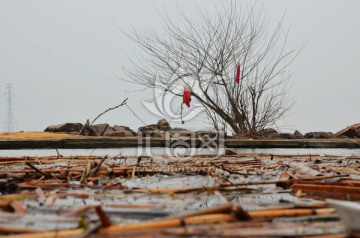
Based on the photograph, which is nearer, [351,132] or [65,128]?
[351,132]

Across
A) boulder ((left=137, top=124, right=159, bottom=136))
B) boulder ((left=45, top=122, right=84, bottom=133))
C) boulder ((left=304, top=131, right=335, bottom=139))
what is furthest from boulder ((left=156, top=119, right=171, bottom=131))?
boulder ((left=304, top=131, right=335, bottom=139))

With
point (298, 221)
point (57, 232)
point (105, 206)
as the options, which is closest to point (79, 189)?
point (105, 206)

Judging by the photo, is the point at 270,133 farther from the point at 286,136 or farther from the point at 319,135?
the point at 319,135

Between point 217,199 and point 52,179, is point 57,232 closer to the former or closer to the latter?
point 217,199

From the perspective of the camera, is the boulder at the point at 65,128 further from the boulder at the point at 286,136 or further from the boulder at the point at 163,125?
the boulder at the point at 286,136

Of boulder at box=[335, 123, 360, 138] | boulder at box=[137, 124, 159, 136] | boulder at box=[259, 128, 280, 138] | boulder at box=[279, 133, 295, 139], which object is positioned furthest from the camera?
boulder at box=[335, 123, 360, 138]

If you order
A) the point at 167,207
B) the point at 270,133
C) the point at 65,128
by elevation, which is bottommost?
the point at 167,207

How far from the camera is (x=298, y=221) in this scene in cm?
→ 101

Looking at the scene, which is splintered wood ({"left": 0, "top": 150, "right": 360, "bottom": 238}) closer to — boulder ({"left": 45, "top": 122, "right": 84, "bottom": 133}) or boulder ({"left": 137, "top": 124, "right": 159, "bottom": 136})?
boulder ({"left": 137, "top": 124, "right": 159, "bottom": 136})

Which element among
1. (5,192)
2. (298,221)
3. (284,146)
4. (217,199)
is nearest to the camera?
(298,221)

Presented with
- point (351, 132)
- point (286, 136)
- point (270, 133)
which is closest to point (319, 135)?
point (351, 132)

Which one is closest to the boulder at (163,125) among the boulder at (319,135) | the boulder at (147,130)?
the boulder at (147,130)

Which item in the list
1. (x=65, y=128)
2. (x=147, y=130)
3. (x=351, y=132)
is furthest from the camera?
(x=65, y=128)

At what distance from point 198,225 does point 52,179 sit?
1.15 metres
